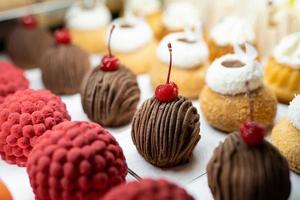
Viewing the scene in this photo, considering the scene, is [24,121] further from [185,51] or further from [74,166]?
[185,51]

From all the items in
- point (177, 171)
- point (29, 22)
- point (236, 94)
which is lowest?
point (177, 171)

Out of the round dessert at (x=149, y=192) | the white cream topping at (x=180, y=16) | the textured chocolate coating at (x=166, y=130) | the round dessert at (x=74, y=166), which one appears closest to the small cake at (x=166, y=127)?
the textured chocolate coating at (x=166, y=130)

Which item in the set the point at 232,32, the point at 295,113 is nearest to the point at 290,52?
the point at 232,32

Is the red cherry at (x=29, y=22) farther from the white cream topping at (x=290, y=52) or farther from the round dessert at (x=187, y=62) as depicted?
the white cream topping at (x=290, y=52)

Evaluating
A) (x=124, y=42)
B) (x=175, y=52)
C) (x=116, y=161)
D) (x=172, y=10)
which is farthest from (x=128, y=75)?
(x=172, y=10)

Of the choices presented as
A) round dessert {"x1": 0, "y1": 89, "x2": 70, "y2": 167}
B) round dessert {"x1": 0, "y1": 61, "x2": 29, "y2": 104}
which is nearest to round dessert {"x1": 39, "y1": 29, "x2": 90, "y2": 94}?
round dessert {"x1": 0, "y1": 61, "x2": 29, "y2": 104}
